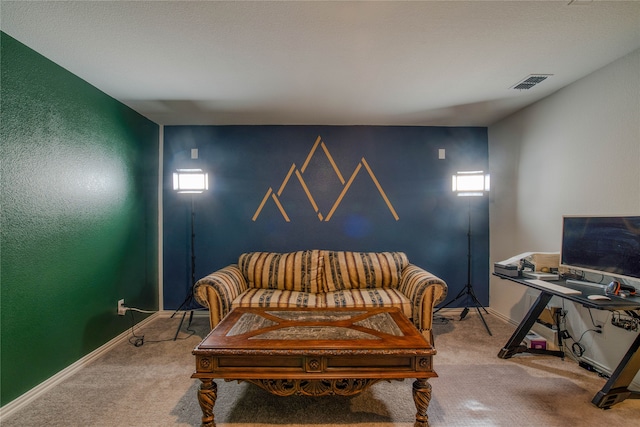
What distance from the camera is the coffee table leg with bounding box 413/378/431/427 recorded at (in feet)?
5.49

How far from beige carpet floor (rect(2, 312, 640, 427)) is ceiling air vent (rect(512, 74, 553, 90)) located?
2460 millimetres

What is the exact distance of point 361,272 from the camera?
3305 millimetres

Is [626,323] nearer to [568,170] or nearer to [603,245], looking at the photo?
[603,245]

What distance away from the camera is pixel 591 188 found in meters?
2.53

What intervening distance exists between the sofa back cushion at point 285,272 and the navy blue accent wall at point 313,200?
43 cm

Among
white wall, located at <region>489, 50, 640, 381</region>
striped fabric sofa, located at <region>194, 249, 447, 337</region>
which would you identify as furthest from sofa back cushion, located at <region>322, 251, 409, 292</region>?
white wall, located at <region>489, 50, 640, 381</region>

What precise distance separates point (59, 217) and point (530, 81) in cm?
414

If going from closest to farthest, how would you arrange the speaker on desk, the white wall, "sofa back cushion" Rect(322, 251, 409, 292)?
1. the speaker on desk
2. the white wall
3. "sofa back cushion" Rect(322, 251, 409, 292)

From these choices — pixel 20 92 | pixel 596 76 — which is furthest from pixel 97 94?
pixel 596 76

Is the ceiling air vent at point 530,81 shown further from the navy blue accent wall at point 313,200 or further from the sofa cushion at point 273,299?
the sofa cushion at point 273,299

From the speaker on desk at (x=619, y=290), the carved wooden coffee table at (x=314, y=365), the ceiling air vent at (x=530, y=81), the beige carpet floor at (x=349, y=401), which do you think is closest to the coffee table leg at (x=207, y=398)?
the carved wooden coffee table at (x=314, y=365)

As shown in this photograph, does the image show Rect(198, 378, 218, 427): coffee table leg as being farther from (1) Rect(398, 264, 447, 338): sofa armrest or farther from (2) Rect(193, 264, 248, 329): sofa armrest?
(1) Rect(398, 264, 447, 338): sofa armrest

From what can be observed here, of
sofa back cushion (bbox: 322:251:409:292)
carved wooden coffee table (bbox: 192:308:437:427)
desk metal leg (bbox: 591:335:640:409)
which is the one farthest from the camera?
sofa back cushion (bbox: 322:251:409:292)

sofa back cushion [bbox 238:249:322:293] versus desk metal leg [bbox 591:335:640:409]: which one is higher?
sofa back cushion [bbox 238:249:322:293]
